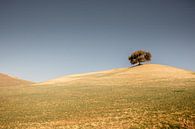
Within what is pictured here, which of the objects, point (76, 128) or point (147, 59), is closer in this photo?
point (76, 128)

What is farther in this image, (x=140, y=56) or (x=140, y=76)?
(x=140, y=56)

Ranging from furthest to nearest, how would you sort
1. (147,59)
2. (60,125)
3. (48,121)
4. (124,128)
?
(147,59), (48,121), (60,125), (124,128)

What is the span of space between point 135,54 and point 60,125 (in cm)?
9090

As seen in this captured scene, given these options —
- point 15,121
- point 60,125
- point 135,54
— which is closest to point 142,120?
point 60,125

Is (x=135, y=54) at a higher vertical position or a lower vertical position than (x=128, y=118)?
higher

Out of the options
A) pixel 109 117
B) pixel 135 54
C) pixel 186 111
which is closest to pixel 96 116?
pixel 109 117

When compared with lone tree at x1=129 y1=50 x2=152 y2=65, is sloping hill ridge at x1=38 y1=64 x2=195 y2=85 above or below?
→ below

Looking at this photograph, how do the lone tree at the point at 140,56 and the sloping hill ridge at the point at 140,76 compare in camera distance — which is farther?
the lone tree at the point at 140,56

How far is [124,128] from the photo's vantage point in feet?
48.2

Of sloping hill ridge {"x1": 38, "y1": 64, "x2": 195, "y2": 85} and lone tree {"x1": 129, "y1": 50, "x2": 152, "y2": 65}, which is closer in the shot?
sloping hill ridge {"x1": 38, "y1": 64, "x2": 195, "y2": 85}

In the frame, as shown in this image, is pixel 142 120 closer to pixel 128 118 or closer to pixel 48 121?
pixel 128 118

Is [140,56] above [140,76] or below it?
above

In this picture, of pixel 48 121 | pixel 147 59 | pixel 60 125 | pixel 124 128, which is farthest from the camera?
pixel 147 59

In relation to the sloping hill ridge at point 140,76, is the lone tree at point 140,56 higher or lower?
higher
